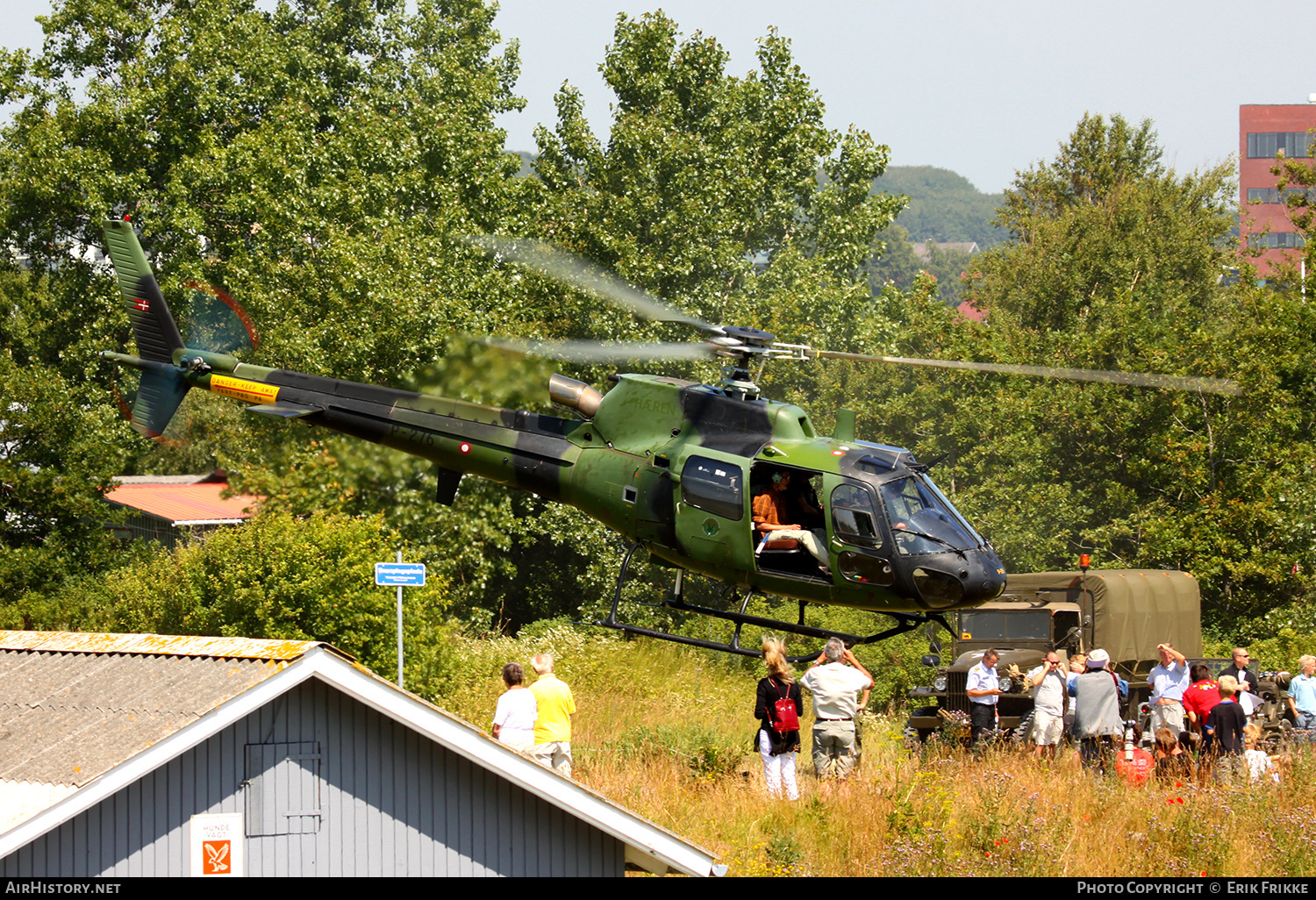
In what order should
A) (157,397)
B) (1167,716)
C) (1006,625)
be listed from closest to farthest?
(1167,716) → (157,397) → (1006,625)

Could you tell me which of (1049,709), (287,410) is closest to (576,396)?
(287,410)

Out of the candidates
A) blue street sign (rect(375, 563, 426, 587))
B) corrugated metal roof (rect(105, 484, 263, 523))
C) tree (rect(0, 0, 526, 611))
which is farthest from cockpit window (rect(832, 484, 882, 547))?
corrugated metal roof (rect(105, 484, 263, 523))

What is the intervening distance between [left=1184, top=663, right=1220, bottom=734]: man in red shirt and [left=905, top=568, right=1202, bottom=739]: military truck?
338cm

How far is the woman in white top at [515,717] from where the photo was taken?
11.5 metres

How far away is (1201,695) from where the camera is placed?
1338 cm

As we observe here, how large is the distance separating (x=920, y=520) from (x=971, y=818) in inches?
123

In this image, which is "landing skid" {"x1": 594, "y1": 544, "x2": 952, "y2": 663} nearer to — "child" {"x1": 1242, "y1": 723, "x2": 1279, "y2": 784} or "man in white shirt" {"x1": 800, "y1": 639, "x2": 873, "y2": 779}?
"man in white shirt" {"x1": 800, "y1": 639, "x2": 873, "y2": 779}

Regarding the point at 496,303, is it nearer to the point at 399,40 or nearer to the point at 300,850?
the point at 300,850

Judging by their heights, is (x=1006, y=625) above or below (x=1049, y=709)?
above

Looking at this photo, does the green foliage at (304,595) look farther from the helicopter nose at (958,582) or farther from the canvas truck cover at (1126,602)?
the helicopter nose at (958,582)

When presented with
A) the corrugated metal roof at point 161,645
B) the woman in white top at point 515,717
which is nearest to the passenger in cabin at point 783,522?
the woman in white top at point 515,717

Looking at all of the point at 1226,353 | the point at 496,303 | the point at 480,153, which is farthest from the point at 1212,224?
the point at 496,303

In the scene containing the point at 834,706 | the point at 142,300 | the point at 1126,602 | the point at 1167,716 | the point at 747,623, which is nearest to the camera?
the point at 747,623

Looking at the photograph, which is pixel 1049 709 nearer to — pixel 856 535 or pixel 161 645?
pixel 856 535
